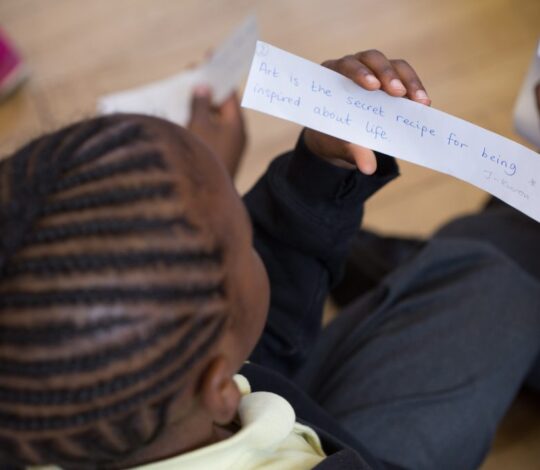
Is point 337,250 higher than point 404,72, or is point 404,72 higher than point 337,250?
point 404,72

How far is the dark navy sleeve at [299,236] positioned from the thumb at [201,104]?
1.15ft

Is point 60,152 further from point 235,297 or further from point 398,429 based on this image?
point 398,429

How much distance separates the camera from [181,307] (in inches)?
13.4

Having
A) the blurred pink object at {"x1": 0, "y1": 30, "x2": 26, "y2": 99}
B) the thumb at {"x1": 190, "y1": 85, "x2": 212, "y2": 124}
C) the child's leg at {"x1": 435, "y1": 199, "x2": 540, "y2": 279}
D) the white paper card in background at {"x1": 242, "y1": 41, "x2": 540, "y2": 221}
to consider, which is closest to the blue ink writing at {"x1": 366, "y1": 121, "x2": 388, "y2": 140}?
the white paper card in background at {"x1": 242, "y1": 41, "x2": 540, "y2": 221}

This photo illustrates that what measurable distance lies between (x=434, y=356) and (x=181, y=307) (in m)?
0.39

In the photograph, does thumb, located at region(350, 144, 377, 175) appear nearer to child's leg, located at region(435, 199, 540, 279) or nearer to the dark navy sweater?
the dark navy sweater

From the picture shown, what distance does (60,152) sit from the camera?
0.35m

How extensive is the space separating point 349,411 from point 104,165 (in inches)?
16.0

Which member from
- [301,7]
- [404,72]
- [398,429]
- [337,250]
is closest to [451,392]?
[398,429]

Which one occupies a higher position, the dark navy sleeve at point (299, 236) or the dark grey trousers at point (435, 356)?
the dark navy sleeve at point (299, 236)

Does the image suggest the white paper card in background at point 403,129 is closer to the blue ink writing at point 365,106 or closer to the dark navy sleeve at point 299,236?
the blue ink writing at point 365,106

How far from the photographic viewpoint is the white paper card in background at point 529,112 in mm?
641

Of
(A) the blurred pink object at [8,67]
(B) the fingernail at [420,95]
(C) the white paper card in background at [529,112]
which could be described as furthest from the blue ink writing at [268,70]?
(A) the blurred pink object at [8,67]

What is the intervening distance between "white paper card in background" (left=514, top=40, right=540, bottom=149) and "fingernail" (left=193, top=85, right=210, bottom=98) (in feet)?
1.53
